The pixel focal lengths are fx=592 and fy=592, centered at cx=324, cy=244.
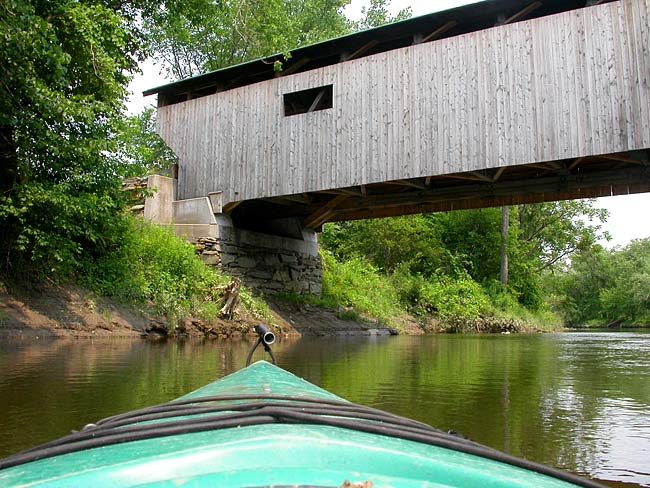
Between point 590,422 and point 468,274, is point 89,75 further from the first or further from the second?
point 468,274

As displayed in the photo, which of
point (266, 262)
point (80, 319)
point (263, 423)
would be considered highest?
A: point (266, 262)

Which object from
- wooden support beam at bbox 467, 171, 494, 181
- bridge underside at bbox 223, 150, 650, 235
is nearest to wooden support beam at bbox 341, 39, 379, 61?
bridge underside at bbox 223, 150, 650, 235

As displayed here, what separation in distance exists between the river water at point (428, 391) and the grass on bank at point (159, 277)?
106 inches

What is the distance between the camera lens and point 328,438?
0.88 metres

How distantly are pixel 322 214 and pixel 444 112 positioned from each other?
16.2 feet

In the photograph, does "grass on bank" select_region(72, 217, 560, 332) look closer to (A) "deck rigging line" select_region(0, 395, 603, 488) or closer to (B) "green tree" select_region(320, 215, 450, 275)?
(B) "green tree" select_region(320, 215, 450, 275)

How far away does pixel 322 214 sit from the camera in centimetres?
1511

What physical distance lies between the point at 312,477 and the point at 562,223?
31.6 metres

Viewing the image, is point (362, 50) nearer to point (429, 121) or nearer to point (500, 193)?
point (429, 121)

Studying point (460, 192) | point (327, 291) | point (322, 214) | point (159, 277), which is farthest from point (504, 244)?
point (159, 277)

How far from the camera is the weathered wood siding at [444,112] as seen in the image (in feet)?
31.7

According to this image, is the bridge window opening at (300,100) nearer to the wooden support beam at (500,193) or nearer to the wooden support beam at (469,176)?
the wooden support beam at (500,193)

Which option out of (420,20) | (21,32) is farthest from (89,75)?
(420,20)

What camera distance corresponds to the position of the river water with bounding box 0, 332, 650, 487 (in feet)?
9.78
